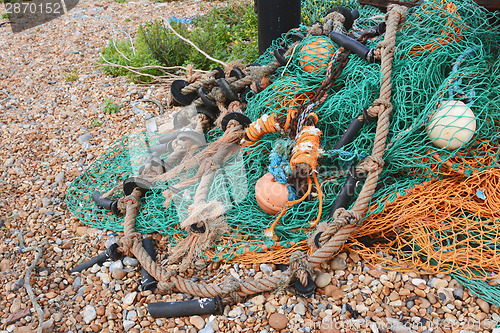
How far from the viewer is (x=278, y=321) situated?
219 centimetres

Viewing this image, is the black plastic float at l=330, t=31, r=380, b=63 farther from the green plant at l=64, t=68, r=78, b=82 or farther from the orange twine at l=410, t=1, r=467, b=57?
the green plant at l=64, t=68, r=78, b=82

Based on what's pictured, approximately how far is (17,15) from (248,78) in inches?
283

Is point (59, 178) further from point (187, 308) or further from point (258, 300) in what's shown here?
point (258, 300)

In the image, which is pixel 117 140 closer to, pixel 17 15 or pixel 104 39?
pixel 104 39

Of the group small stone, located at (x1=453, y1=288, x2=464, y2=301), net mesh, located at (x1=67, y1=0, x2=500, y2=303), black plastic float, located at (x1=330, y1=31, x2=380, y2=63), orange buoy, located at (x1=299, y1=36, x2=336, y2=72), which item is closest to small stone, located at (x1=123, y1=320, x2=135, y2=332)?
net mesh, located at (x1=67, y1=0, x2=500, y2=303)

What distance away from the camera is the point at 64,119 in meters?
4.53

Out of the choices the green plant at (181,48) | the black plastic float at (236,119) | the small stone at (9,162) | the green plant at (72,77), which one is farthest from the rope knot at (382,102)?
the green plant at (72,77)

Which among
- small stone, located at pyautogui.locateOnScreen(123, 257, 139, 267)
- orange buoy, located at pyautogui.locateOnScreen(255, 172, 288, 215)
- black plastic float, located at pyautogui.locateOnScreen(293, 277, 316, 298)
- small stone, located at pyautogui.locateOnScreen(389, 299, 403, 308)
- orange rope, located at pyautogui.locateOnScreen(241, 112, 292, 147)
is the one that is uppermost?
orange rope, located at pyautogui.locateOnScreen(241, 112, 292, 147)

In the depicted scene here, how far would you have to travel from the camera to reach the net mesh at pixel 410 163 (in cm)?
249

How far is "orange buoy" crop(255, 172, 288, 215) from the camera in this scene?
263cm

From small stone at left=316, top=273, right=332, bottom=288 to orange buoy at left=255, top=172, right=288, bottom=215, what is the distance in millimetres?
526

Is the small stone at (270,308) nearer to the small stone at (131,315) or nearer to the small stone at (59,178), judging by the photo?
the small stone at (131,315)

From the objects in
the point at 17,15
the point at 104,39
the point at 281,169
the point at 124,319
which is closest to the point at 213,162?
the point at 281,169

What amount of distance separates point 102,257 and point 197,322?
3.04 feet
